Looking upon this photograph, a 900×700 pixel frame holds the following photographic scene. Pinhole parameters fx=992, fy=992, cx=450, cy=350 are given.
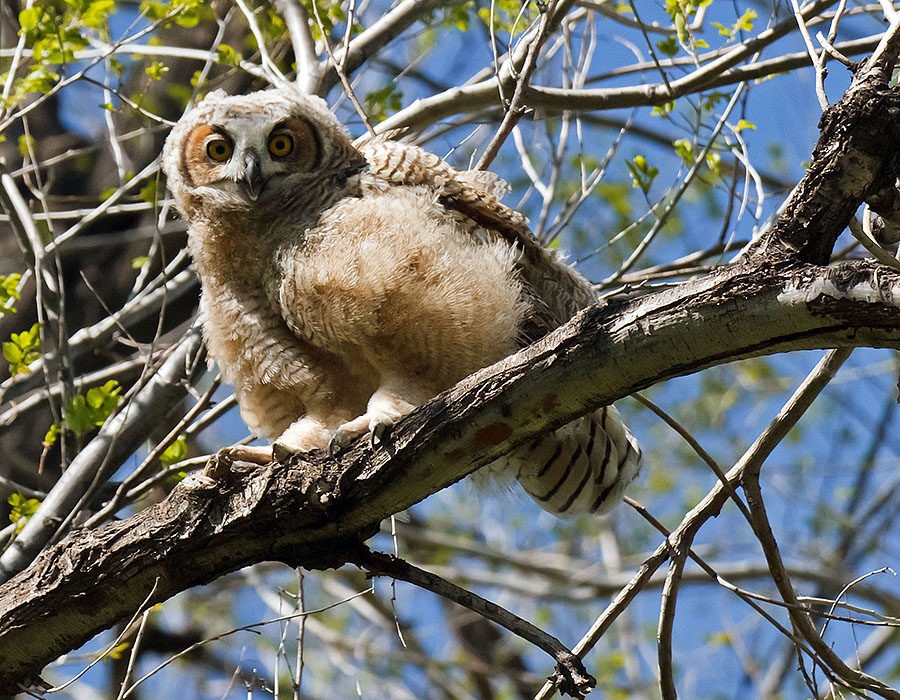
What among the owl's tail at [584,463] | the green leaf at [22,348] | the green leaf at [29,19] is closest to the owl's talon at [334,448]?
the owl's tail at [584,463]

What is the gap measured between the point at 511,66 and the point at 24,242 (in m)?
2.10

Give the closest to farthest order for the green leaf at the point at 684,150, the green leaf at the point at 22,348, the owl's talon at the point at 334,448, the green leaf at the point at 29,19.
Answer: the owl's talon at the point at 334,448, the green leaf at the point at 22,348, the green leaf at the point at 29,19, the green leaf at the point at 684,150

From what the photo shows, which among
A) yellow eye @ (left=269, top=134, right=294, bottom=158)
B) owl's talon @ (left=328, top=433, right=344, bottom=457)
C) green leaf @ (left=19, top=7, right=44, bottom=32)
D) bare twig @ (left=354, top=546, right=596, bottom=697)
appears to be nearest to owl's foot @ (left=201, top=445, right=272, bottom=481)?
owl's talon @ (left=328, top=433, right=344, bottom=457)

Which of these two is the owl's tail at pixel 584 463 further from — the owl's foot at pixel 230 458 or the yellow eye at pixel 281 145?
the yellow eye at pixel 281 145

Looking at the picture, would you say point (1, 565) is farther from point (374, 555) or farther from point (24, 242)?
point (374, 555)

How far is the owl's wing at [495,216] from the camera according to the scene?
3.38m

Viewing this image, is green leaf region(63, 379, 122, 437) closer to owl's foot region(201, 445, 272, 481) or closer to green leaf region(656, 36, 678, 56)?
owl's foot region(201, 445, 272, 481)

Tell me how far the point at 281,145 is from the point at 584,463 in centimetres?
156

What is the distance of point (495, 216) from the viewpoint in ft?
11.2

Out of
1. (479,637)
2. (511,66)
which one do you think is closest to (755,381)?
(479,637)

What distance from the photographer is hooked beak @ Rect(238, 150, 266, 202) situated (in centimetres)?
334

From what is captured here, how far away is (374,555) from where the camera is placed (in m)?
2.63

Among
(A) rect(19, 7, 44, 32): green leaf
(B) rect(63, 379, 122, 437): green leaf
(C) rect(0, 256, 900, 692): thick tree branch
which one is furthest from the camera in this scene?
(A) rect(19, 7, 44, 32): green leaf

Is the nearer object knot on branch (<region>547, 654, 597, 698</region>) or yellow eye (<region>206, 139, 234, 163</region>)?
knot on branch (<region>547, 654, 597, 698</region>)
